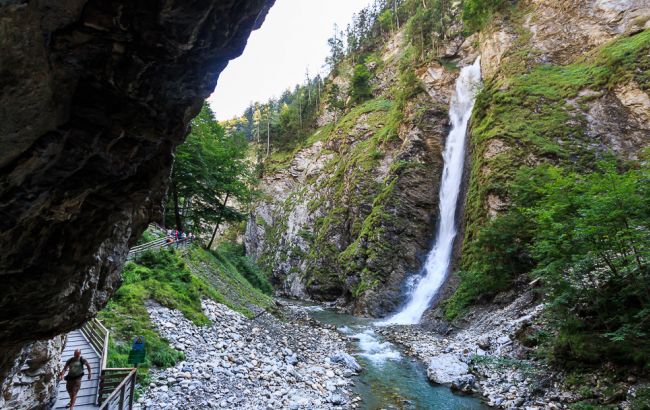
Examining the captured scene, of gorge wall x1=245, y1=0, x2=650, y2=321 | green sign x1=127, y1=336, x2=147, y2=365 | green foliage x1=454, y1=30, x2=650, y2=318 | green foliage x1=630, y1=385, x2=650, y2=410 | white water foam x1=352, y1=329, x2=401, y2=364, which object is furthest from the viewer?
gorge wall x1=245, y1=0, x2=650, y2=321

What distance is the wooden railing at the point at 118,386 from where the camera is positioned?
787cm

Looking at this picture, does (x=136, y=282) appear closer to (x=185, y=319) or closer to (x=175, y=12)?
(x=185, y=319)

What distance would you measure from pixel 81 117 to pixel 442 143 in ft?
108

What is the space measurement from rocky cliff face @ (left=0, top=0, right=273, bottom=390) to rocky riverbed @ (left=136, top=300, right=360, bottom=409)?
5201 millimetres

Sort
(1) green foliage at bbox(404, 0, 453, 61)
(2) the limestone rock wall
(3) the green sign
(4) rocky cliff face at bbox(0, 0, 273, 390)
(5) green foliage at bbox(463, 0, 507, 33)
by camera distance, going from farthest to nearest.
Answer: (1) green foliage at bbox(404, 0, 453, 61), (5) green foliage at bbox(463, 0, 507, 33), (3) the green sign, (2) the limestone rock wall, (4) rocky cliff face at bbox(0, 0, 273, 390)

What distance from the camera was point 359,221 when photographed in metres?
35.0

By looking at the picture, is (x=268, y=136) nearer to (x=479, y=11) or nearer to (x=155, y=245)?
(x=479, y=11)

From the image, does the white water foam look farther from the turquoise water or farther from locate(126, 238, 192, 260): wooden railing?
locate(126, 238, 192, 260): wooden railing

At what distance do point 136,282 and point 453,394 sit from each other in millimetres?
11971

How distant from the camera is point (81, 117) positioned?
3584 mm

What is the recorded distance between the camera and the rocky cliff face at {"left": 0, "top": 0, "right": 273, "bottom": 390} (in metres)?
2.94

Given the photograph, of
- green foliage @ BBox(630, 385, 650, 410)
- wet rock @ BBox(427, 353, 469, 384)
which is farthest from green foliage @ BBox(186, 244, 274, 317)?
green foliage @ BBox(630, 385, 650, 410)

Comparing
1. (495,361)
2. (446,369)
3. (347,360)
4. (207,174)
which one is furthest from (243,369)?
(207,174)

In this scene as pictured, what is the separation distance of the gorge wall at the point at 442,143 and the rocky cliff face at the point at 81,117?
65.8 feet
